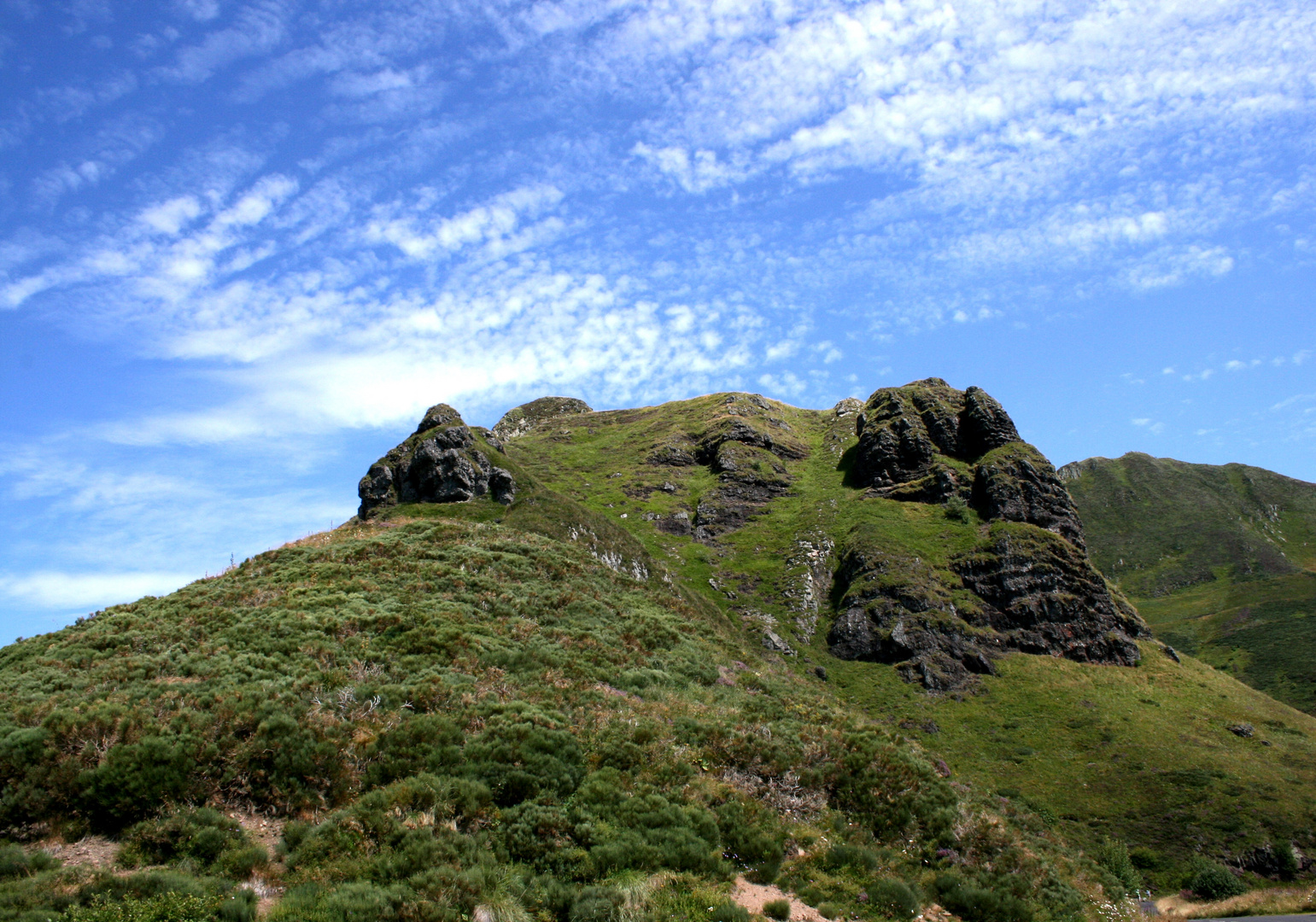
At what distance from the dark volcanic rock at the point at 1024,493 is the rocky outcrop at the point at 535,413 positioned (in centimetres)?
9661

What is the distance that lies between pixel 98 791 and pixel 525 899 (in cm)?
985

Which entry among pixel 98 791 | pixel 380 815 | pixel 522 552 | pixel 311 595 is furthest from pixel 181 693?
pixel 522 552

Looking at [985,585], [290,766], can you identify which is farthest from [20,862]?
[985,585]

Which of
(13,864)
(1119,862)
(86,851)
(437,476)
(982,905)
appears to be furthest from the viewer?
(437,476)

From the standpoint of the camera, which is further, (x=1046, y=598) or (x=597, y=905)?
(x=1046, y=598)

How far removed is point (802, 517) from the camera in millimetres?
104062

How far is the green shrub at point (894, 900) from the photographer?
52.1ft

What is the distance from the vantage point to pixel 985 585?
8356cm

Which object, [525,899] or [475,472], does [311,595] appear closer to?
[525,899]

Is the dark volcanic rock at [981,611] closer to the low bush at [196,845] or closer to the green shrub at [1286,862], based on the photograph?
the green shrub at [1286,862]

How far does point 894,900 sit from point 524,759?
974 cm

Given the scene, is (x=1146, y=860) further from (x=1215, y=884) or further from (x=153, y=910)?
(x=153, y=910)

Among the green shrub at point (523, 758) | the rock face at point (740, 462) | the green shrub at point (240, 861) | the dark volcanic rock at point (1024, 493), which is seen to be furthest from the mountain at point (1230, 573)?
the green shrub at point (240, 861)

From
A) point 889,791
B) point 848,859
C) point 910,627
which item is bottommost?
point 848,859
